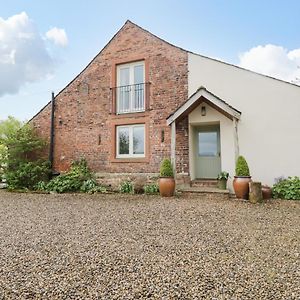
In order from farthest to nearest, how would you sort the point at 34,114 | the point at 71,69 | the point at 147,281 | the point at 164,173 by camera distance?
the point at 71,69 → the point at 34,114 → the point at 164,173 → the point at 147,281

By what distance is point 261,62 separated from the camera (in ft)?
50.2

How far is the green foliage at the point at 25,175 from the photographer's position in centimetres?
1172

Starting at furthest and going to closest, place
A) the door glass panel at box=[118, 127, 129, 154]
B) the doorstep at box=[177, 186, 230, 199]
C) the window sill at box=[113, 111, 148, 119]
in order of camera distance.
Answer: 1. the door glass panel at box=[118, 127, 129, 154]
2. the window sill at box=[113, 111, 148, 119]
3. the doorstep at box=[177, 186, 230, 199]

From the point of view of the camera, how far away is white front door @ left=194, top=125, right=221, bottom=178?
36.3 ft

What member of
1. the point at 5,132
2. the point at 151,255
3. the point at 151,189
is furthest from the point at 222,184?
the point at 5,132

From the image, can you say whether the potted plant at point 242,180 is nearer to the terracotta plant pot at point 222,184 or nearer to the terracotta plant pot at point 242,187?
the terracotta plant pot at point 242,187

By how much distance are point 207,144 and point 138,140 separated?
10.0 ft

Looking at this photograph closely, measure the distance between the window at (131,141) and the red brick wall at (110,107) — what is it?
37cm

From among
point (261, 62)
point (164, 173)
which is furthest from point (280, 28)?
point (164, 173)

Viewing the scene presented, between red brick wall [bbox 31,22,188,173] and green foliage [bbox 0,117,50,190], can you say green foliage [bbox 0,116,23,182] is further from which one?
red brick wall [bbox 31,22,188,173]

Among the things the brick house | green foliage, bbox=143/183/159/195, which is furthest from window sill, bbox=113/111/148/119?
green foliage, bbox=143/183/159/195

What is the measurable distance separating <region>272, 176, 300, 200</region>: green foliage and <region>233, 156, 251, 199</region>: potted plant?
4.34 ft

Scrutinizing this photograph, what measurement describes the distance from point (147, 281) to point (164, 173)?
6653 millimetres

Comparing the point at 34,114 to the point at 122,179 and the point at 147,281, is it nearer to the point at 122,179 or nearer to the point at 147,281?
the point at 122,179
